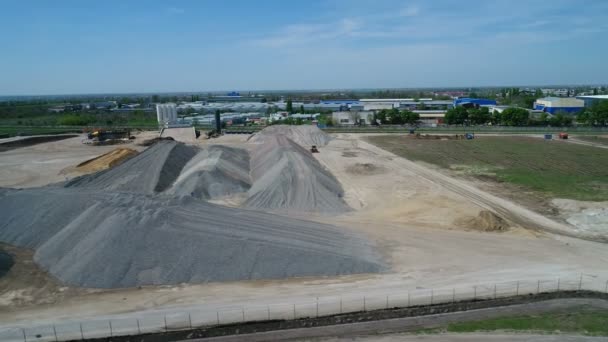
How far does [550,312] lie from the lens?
14289mm

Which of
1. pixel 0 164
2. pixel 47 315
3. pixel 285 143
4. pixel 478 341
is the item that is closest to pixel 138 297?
pixel 47 315

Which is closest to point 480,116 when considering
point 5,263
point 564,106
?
point 564,106

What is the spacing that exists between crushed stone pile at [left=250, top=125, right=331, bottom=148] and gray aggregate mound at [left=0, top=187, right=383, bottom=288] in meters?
36.6

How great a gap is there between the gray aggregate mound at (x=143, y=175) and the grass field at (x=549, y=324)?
24.7 meters

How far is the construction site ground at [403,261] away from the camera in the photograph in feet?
50.1

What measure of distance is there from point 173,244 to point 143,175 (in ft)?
57.4

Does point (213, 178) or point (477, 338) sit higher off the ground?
point (213, 178)

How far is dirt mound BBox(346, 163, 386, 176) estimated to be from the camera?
37656 millimetres

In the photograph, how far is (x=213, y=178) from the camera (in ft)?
103

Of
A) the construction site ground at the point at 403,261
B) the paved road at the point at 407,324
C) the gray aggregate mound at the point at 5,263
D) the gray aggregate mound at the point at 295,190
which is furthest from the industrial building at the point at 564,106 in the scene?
the gray aggregate mound at the point at 5,263

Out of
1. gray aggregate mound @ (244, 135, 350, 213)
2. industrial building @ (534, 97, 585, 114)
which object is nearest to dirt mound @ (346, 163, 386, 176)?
gray aggregate mound @ (244, 135, 350, 213)

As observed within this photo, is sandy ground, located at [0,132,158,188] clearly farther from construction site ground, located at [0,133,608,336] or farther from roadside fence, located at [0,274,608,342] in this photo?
roadside fence, located at [0,274,608,342]

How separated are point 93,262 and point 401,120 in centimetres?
7075

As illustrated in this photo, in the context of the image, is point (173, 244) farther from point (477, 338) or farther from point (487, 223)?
point (487, 223)
